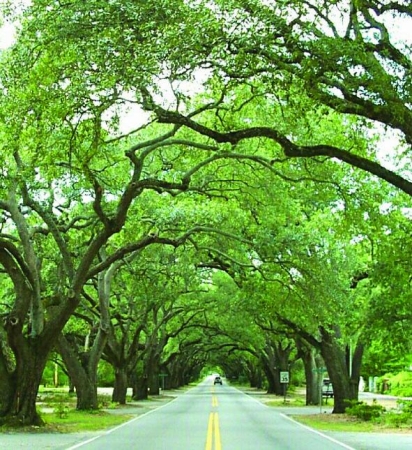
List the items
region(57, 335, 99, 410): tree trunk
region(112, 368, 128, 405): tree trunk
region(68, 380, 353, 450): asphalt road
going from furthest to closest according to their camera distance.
A: region(112, 368, 128, 405): tree trunk
region(57, 335, 99, 410): tree trunk
region(68, 380, 353, 450): asphalt road

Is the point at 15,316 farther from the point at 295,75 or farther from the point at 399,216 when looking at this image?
the point at 295,75

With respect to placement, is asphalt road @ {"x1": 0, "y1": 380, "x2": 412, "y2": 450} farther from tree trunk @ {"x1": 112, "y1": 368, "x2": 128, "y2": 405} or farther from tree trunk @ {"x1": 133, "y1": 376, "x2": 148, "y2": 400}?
tree trunk @ {"x1": 133, "y1": 376, "x2": 148, "y2": 400}

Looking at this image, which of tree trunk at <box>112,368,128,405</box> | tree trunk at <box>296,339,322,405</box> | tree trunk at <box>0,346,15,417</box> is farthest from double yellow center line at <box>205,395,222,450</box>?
tree trunk at <box>296,339,322,405</box>

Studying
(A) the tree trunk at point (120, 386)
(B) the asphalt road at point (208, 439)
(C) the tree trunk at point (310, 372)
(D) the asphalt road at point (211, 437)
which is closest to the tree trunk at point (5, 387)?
(B) the asphalt road at point (208, 439)

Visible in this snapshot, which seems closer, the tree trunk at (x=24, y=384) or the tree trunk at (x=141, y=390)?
the tree trunk at (x=24, y=384)

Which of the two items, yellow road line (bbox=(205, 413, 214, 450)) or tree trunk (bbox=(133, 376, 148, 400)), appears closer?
yellow road line (bbox=(205, 413, 214, 450))

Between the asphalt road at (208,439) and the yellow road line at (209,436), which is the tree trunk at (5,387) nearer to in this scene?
the asphalt road at (208,439)

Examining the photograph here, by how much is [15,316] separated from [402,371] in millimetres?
58109

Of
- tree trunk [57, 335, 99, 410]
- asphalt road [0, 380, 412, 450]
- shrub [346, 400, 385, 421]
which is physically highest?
tree trunk [57, 335, 99, 410]

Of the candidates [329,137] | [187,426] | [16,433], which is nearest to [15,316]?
[16,433]

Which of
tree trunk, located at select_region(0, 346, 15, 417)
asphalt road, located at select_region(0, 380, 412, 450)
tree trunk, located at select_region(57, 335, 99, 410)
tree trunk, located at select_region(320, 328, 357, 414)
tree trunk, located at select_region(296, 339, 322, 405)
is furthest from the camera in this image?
tree trunk, located at select_region(296, 339, 322, 405)

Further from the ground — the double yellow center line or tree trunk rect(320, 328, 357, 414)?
tree trunk rect(320, 328, 357, 414)

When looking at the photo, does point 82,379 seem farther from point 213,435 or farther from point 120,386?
point 213,435

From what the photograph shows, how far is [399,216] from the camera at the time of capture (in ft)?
67.4
